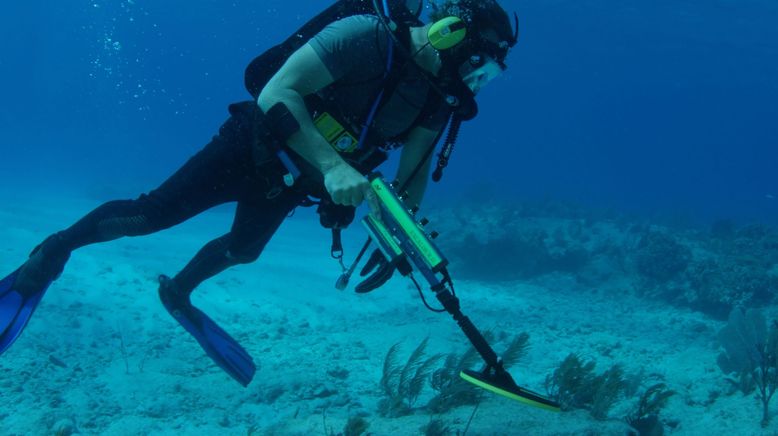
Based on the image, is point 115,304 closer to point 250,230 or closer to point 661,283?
point 250,230

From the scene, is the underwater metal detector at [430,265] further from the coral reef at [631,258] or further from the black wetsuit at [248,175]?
the coral reef at [631,258]

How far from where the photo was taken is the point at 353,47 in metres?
2.78

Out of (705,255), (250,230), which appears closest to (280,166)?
(250,230)

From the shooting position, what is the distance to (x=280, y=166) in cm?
339

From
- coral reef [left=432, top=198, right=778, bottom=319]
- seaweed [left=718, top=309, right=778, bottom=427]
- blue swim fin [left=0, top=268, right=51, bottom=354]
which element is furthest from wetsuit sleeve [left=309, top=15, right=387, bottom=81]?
coral reef [left=432, top=198, right=778, bottom=319]

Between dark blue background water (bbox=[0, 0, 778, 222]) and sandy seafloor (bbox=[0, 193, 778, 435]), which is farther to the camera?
dark blue background water (bbox=[0, 0, 778, 222])

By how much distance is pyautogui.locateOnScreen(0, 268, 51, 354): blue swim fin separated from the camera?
3.86 m

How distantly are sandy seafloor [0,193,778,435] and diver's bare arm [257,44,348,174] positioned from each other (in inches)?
85.9

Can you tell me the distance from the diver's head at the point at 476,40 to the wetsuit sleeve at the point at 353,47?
0.34 meters

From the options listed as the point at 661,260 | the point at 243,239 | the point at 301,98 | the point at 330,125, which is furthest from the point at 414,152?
the point at 661,260

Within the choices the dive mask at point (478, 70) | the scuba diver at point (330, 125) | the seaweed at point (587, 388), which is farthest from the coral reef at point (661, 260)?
the dive mask at point (478, 70)

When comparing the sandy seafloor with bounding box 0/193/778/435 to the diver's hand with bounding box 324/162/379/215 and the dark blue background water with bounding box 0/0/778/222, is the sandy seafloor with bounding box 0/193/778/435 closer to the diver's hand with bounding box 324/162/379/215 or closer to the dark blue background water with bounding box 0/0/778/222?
the diver's hand with bounding box 324/162/379/215

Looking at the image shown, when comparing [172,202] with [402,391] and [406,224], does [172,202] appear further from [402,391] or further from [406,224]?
[402,391]

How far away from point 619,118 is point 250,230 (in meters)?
145
